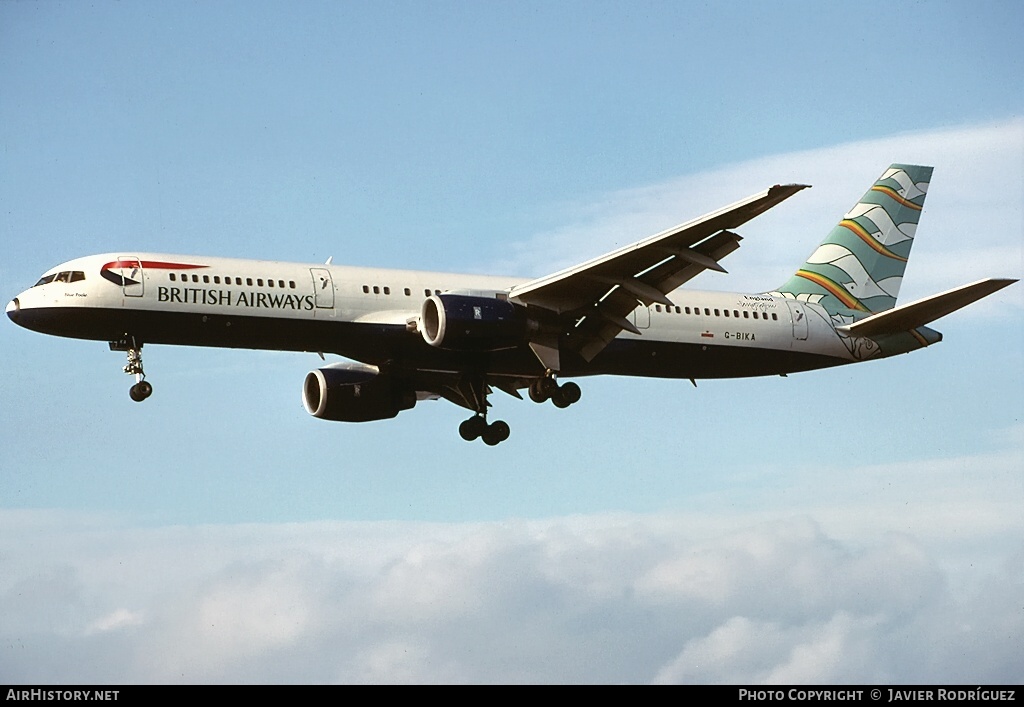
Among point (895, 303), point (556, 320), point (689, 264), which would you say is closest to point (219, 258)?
point (556, 320)

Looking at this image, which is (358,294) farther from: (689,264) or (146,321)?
(689,264)

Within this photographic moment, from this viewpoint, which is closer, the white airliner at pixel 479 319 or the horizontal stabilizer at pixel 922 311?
the white airliner at pixel 479 319

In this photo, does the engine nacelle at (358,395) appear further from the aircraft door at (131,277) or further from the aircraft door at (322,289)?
the aircraft door at (131,277)

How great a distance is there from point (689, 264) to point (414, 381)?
32.7 feet

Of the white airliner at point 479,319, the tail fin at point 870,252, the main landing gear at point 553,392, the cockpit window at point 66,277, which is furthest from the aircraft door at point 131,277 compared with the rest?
the tail fin at point 870,252

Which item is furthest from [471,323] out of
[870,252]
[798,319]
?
[870,252]

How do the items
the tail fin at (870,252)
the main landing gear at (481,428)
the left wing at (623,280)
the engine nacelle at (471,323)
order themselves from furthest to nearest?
the tail fin at (870,252), the main landing gear at (481,428), the engine nacelle at (471,323), the left wing at (623,280)

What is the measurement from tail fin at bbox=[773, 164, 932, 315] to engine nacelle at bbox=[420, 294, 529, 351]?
12559mm

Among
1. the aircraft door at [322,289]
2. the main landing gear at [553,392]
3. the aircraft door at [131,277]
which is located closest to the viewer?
the aircraft door at [131,277]

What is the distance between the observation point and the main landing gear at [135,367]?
4206 centimetres

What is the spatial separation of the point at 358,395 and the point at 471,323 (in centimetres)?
746

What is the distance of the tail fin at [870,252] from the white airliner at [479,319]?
1.04 feet
